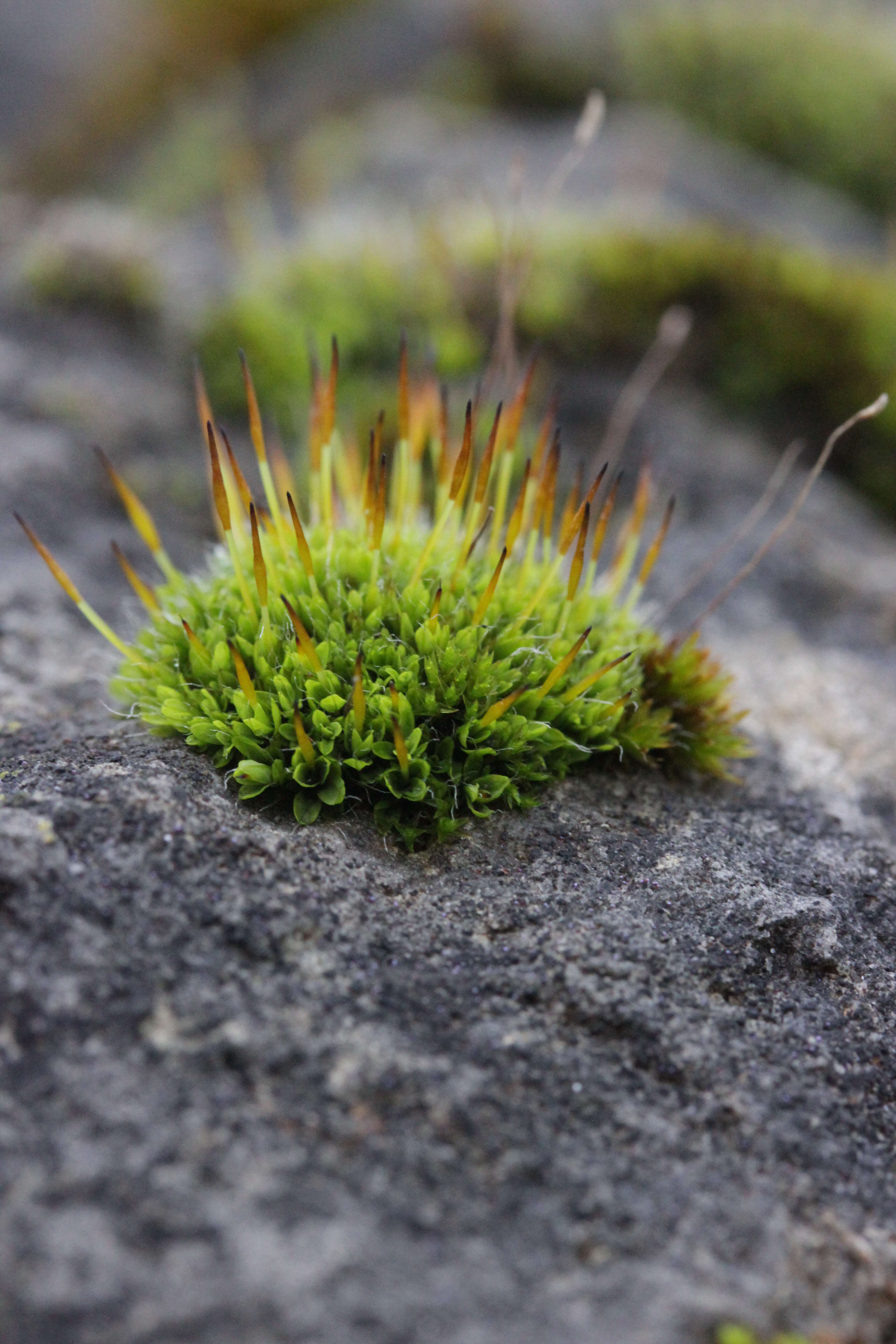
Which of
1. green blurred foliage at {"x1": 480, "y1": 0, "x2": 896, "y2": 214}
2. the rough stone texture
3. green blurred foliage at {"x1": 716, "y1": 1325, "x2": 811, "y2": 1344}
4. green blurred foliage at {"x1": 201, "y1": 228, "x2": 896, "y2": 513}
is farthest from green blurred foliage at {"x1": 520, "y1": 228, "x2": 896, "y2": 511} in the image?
green blurred foliage at {"x1": 480, "y1": 0, "x2": 896, "y2": 214}

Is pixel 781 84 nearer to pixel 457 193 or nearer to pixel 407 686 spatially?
pixel 457 193

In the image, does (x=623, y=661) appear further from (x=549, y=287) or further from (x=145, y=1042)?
(x=549, y=287)

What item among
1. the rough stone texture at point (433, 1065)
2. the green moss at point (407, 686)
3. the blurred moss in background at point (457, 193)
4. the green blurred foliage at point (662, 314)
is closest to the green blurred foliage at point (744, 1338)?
the rough stone texture at point (433, 1065)

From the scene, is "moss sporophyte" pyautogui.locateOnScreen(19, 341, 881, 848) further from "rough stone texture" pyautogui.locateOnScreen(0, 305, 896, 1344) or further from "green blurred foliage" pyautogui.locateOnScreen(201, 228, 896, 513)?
"green blurred foliage" pyautogui.locateOnScreen(201, 228, 896, 513)

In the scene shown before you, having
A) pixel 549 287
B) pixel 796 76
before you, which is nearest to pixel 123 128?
pixel 796 76

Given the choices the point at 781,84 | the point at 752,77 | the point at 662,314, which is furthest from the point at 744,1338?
the point at 752,77

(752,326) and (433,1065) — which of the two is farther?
(752,326)
